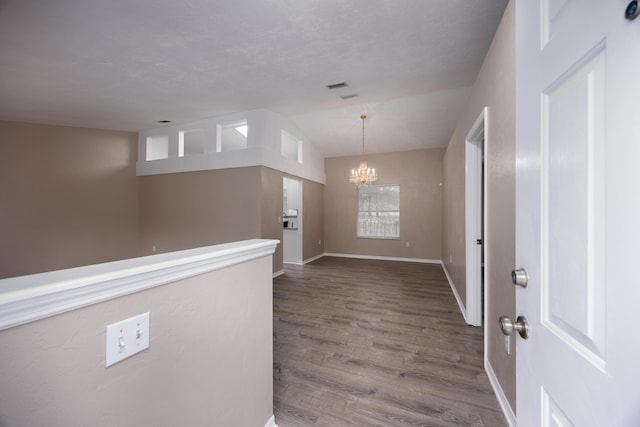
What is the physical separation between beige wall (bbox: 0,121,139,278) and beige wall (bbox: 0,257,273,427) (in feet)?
17.2

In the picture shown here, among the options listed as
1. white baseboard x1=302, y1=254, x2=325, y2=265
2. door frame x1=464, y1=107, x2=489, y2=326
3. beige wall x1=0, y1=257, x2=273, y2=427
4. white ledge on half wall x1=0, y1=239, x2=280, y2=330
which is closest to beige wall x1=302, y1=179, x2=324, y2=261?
white baseboard x1=302, y1=254, x2=325, y2=265

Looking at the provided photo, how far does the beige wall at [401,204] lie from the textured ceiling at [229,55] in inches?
73.3

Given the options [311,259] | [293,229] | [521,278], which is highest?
[521,278]

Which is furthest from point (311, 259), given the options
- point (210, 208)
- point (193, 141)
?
point (193, 141)

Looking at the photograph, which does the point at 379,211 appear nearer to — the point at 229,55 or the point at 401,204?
the point at 401,204

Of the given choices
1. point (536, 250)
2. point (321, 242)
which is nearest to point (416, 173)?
point (321, 242)

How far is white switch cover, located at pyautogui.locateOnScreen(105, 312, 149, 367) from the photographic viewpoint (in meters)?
0.69

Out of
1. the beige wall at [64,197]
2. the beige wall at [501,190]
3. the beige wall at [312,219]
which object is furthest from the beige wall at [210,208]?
the beige wall at [501,190]

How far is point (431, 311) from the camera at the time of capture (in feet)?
10.4

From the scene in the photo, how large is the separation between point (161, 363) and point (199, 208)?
15.3 feet

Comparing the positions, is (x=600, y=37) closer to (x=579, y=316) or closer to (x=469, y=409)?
(x=579, y=316)

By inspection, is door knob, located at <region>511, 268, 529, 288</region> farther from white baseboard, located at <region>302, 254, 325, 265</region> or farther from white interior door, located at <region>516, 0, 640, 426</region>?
white baseboard, located at <region>302, 254, 325, 265</region>

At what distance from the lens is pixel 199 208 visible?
199 inches

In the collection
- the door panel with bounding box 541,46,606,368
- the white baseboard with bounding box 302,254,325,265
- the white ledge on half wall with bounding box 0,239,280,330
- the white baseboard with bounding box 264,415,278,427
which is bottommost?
the white baseboard with bounding box 264,415,278,427
